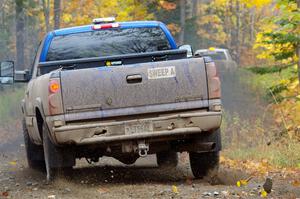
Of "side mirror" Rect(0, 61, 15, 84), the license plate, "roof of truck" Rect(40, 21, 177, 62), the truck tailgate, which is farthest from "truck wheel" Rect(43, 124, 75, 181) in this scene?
"side mirror" Rect(0, 61, 15, 84)

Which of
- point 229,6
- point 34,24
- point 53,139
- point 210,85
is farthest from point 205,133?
point 229,6

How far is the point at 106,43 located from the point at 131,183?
2204 mm

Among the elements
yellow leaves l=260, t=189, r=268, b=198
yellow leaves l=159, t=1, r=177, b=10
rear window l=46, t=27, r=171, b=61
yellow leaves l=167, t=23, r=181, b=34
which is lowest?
yellow leaves l=167, t=23, r=181, b=34

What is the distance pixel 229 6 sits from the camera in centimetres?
5322

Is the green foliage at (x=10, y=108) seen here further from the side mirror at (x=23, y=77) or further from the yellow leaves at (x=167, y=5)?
the side mirror at (x=23, y=77)

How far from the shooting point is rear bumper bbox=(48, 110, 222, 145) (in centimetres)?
907

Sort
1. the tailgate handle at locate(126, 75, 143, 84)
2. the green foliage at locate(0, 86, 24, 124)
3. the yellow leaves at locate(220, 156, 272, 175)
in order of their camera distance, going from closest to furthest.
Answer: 1. the tailgate handle at locate(126, 75, 143, 84)
2. the yellow leaves at locate(220, 156, 272, 175)
3. the green foliage at locate(0, 86, 24, 124)

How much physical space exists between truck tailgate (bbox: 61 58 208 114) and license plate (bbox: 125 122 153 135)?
0.51 feet

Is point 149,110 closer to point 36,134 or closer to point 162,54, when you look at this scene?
point 162,54

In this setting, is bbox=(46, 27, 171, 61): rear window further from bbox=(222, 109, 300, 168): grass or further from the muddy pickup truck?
bbox=(222, 109, 300, 168): grass

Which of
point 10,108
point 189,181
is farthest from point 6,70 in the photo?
point 10,108

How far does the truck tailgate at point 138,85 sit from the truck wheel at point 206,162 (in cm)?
129

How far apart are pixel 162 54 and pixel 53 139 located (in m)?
1.83

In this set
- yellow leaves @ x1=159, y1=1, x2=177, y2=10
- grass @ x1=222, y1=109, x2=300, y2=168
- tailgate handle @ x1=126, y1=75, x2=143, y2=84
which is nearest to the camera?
A: tailgate handle @ x1=126, y1=75, x2=143, y2=84
